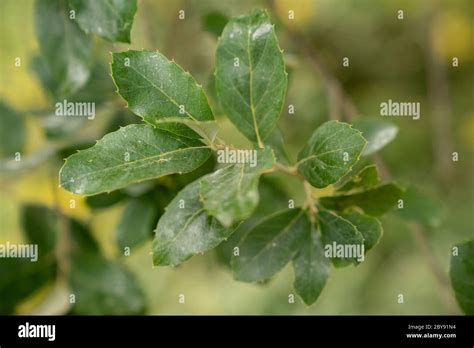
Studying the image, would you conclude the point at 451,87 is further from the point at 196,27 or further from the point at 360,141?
the point at 360,141

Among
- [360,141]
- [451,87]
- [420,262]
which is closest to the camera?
Answer: [360,141]

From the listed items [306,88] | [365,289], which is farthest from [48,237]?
[306,88]

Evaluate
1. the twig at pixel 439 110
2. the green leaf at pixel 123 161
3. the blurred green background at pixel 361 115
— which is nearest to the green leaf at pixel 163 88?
the green leaf at pixel 123 161

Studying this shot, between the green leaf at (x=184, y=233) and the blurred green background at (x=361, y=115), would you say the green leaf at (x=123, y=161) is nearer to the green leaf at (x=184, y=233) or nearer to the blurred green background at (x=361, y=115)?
the green leaf at (x=184, y=233)

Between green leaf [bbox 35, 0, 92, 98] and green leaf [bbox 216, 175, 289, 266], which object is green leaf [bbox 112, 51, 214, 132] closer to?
green leaf [bbox 35, 0, 92, 98]

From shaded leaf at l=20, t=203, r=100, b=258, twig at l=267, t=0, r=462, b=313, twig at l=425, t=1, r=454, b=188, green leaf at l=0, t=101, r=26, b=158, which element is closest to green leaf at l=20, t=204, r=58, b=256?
shaded leaf at l=20, t=203, r=100, b=258
